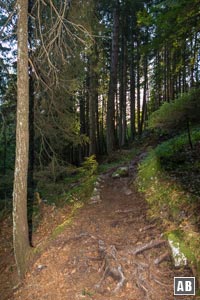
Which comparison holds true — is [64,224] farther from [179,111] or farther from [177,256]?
[179,111]

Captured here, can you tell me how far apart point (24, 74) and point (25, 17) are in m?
1.02

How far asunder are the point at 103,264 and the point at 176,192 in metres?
2.31

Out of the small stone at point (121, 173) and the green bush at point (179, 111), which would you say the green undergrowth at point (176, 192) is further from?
the green bush at point (179, 111)

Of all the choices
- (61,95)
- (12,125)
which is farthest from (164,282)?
(12,125)

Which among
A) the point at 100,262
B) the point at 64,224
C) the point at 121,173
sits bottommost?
the point at 100,262

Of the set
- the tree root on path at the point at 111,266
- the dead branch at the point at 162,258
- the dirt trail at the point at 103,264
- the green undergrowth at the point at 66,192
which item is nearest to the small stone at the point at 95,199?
the green undergrowth at the point at 66,192

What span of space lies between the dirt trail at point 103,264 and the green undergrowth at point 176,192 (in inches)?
11.3

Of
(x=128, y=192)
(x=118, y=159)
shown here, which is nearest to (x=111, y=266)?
(x=128, y=192)

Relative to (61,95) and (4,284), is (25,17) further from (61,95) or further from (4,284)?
(4,284)

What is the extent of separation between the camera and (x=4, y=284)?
512 centimetres

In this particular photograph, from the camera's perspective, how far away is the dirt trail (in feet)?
13.2

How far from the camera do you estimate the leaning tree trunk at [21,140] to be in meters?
4.85

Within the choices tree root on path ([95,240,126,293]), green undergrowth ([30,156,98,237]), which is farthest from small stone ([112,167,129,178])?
tree root on path ([95,240,126,293])

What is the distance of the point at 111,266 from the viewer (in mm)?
4344
